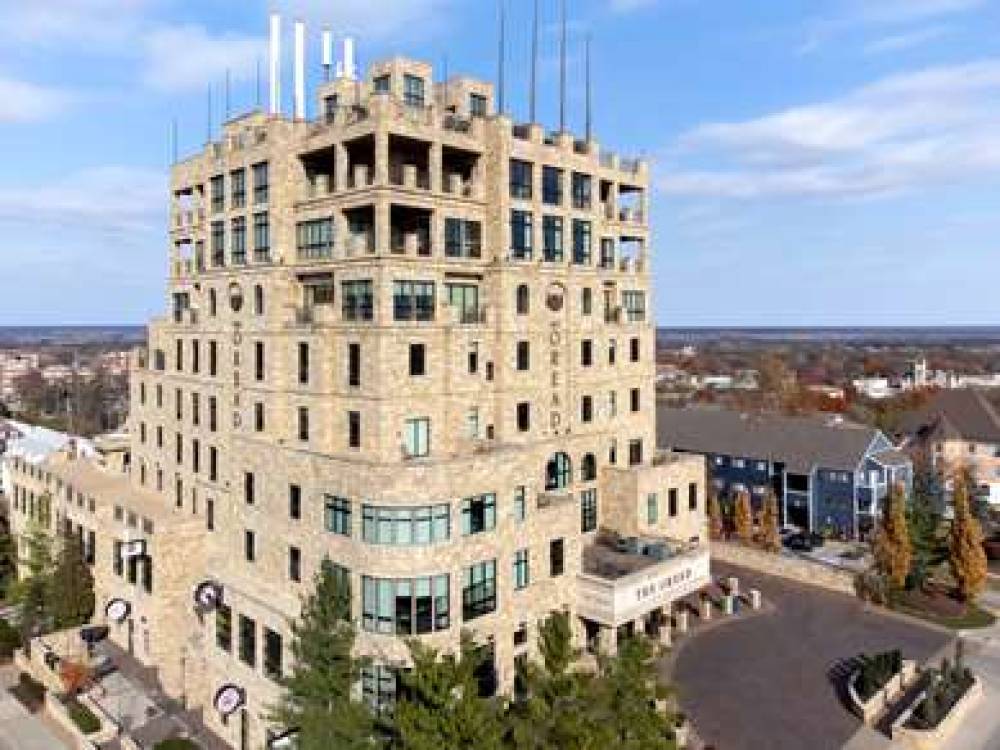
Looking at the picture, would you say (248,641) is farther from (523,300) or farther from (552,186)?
(552,186)

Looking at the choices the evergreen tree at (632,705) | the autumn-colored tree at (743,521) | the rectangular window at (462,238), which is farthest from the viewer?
the autumn-colored tree at (743,521)

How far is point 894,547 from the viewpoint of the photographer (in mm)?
57875

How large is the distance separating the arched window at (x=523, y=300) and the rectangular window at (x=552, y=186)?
5660mm

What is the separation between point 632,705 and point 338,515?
1636 cm

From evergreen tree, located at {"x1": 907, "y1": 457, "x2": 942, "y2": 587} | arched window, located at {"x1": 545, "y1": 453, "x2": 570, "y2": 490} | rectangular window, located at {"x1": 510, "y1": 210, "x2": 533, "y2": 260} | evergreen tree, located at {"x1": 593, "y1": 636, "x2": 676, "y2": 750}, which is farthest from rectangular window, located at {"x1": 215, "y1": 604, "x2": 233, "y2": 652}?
evergreen tree, located at {"x1": 907, "y1": 457, "x2": 942, "y2": 587}

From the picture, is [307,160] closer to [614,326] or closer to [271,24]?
[271,24]

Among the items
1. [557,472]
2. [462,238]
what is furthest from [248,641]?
[462,238]

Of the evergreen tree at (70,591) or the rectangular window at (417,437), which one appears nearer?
the rectangular window at (417,437)

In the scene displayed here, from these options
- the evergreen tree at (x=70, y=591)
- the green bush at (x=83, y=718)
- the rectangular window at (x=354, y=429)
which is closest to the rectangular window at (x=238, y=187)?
the rectangular window at (x=354, y=429)

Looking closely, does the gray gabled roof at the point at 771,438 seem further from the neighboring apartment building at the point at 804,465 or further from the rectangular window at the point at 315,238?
the rectangular window at the point at 315,238

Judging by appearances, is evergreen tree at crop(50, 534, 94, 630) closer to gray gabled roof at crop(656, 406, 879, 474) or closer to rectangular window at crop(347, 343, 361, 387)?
rectangular window at crop(347, 343, 361, 387)

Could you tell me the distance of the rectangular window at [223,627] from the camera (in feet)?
151

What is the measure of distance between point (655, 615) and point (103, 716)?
32534 mm

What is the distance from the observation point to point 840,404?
142m
